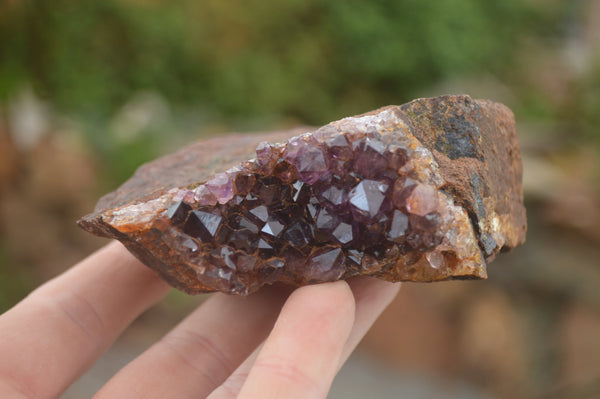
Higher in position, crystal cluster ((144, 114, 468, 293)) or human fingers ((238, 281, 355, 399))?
crystal cluster ((144, 114, 468, 293))

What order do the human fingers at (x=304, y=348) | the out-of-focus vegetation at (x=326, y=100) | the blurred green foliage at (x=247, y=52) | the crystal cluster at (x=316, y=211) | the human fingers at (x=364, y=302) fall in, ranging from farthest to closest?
the blurred green foliage at (x=247, y=52) → the out-of-focus vegetation at (x=326, y=100) → the human fingers at (x=364, y=302) → the crystal cluster at (x=316, y=211) → the human fingers at (x=304, y=348)

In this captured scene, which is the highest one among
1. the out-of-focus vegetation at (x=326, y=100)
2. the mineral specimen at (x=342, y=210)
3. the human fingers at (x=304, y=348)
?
the mineral specimen at (x=342, y=210)

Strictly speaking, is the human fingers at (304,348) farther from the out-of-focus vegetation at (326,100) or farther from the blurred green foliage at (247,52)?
the blurred green foliage at (247,52)

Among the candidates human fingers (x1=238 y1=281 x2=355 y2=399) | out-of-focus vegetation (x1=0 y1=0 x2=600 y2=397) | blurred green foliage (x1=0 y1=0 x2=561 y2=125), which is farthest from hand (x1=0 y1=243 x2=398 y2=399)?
blurred green foliage (x1=0 y1=0 x2=561 y2=125)

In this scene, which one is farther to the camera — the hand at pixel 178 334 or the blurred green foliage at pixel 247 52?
the blurred green foliage at pixel 247 52

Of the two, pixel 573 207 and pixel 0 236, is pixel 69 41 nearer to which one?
pixel 0 236

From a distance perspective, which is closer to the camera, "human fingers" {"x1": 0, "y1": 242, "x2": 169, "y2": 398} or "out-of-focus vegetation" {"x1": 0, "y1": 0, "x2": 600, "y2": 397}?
"human fingers" {"x1": 0, "y1": 242, "x2": 169, "y2": 398}

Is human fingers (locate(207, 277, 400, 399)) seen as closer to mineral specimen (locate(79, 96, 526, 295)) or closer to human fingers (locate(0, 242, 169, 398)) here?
mineral specimen (locate(79, 96, 526, 295))

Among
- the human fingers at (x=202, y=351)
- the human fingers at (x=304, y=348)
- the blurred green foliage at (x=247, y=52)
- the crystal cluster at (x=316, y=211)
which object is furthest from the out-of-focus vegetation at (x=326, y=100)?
the human fingers at (x=304, y=348)
